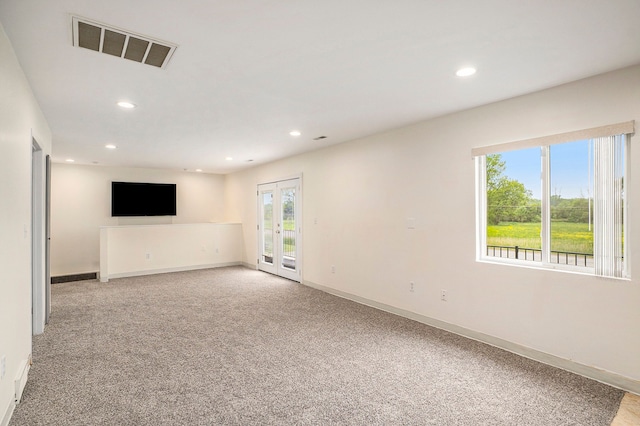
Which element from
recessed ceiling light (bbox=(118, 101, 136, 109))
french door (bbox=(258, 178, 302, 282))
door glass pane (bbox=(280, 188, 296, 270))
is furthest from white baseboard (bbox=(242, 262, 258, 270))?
recessed ceiling light (bbox=(118, 101, 136, 109))

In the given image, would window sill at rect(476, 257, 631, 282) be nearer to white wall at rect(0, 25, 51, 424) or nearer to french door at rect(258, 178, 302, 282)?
french door at rect(258, 178, 302, 282)

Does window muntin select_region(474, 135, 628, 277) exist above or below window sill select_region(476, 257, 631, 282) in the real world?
above

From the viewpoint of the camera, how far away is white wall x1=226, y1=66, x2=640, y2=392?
2717mm

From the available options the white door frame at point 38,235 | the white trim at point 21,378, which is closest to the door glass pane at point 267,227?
the white door frame at point 38,235

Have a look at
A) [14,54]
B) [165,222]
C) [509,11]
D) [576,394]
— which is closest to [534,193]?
[576,394]

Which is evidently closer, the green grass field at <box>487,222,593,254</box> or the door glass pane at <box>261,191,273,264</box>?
the green grass field at <box>487,222,593,254</box>

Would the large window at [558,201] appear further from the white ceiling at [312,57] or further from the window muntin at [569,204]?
the white ceiling at [312,57]

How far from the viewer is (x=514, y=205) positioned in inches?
139

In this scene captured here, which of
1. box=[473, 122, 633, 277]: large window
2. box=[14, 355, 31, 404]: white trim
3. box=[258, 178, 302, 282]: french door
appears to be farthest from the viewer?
box=[258, 178, 302, 282]: french door

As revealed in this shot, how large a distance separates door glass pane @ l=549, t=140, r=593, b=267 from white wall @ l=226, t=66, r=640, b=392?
22 cm

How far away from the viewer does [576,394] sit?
2.55m

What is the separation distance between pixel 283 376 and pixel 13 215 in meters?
2.35

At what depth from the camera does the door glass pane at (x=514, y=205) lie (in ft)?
11.0

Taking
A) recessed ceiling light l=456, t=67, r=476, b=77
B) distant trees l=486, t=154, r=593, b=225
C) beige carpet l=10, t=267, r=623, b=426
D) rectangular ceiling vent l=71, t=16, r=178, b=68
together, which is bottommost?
beige carpet l=10, t=267, r=623, b=426
